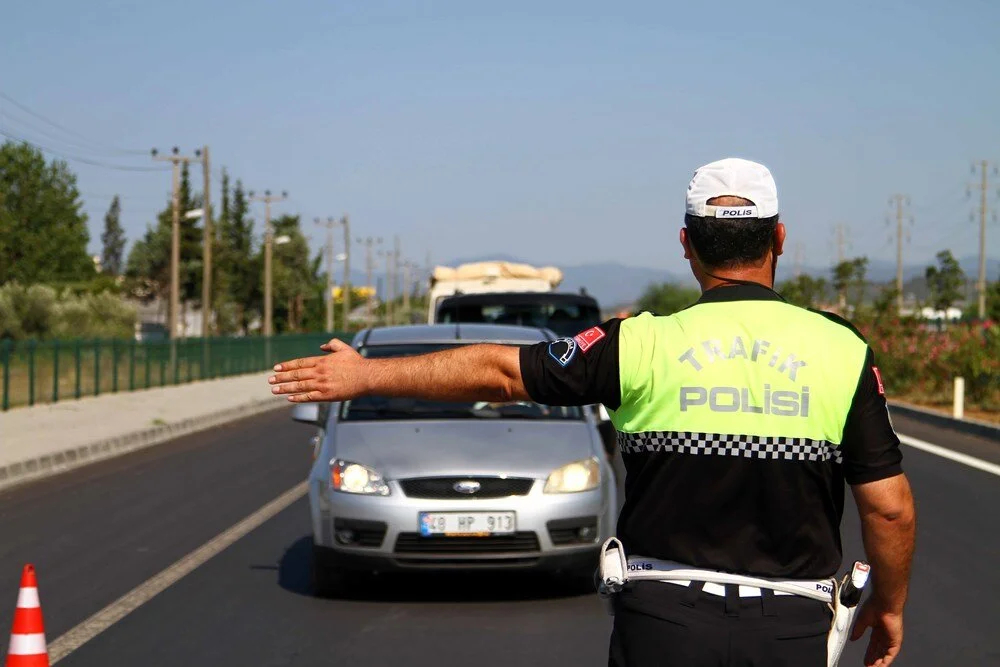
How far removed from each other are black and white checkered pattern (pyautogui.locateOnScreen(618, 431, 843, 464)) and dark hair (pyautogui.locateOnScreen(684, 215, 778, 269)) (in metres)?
0.39

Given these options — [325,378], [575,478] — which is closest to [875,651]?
[325,378]

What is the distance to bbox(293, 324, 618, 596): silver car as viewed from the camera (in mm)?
8469

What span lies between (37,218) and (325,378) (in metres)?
98.5

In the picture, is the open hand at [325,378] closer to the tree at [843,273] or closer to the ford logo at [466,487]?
the ford logo at [466,487]

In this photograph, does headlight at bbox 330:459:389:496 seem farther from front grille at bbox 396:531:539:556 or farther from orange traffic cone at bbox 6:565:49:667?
orange traffic cone at bbox 6:565:49:667

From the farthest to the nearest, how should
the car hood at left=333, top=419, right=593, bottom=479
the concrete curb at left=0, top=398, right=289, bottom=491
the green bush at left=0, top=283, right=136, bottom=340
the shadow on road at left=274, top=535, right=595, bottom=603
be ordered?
the green bush at left=0, top=283, right=136, bottom=340 → the concrete curb at left=0, top=398, right=289, bottom=491 → the shadow on road at left=274, top=535, right=595, bottom=603 → the car hood at left=333, top=419, right=593, bottom=479

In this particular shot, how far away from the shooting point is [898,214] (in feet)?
327

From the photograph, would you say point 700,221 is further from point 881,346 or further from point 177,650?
point 881,346

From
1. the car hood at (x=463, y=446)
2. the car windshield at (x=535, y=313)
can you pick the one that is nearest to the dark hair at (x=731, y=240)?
the car hood at (x=463, y=446)

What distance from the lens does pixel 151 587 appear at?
9.19 metres

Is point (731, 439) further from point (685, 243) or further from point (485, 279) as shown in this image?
point (485, 279)

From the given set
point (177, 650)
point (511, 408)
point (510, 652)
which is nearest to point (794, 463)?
point (510, 652)

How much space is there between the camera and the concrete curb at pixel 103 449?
55.1ft

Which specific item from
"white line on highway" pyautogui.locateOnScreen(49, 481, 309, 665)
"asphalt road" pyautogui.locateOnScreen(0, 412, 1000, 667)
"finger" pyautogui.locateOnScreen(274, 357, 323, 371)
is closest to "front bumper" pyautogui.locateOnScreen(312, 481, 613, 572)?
"asphalt road" pyautogui.locateOnScreen(0, 412, 1000, 667)
